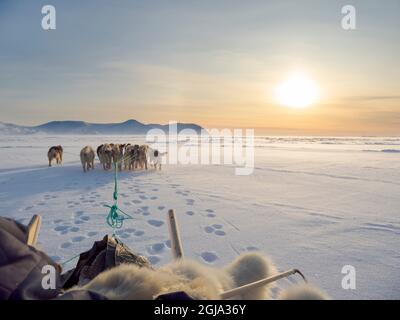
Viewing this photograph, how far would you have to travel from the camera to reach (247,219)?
16.6 ft

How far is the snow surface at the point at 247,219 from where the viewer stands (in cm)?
339

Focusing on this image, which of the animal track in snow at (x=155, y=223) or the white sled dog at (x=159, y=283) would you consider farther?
the animal track in snow at (x=155, y=223)

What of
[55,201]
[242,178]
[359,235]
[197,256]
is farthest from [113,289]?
[242,178]

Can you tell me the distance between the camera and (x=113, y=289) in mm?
1042

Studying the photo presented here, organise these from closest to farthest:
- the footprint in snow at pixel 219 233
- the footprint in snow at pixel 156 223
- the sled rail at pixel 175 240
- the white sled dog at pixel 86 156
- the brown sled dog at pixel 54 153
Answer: the sled rail at pixel 175 240 → the footprint in snow at pixel 219 233 → the footprint in snow at pixel 156 223 → the white sled dog at pixel 86 156 → the brown sled dog at pixel 54 153

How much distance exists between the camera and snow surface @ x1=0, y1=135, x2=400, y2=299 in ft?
11.1

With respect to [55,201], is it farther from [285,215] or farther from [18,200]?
[285,215]

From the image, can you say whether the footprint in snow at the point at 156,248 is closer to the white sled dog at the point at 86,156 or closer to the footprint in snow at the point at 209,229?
the footprint in snow at the point at 209,229

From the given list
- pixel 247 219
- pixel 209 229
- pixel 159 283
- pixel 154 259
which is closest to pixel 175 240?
pixel 159 283

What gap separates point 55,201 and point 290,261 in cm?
496

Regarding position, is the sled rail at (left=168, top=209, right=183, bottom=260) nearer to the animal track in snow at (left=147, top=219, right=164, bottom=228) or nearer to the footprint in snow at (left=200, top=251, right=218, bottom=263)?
the footprint in snow at (left=200, top=251, right=218, bottom=263)

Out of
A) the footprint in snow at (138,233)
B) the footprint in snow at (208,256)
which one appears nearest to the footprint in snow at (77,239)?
the footprint in snow at (138,233)
